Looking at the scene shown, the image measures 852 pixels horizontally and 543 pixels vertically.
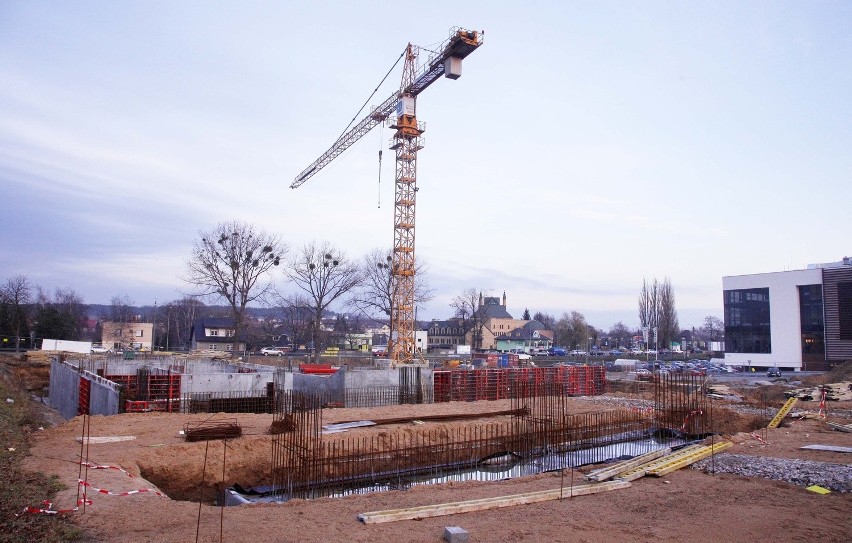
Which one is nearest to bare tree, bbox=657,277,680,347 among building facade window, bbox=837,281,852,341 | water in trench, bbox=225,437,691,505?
building facade window, bbox=837,281,852,341

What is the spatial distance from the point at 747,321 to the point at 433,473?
51734 mm

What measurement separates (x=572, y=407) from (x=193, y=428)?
16650mm

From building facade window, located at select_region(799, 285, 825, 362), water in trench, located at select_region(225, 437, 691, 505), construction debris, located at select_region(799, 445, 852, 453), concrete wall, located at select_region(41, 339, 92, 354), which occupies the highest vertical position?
building facade window, located at select_region(799, 285, 825, 362)

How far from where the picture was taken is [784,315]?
5416 centimetres

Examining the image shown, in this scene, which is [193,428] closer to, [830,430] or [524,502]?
[524,502]

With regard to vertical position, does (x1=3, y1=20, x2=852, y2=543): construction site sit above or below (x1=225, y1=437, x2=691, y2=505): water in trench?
above

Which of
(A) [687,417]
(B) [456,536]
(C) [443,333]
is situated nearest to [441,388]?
(A) [687,417]

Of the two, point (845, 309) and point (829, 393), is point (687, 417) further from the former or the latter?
point (845, 309)

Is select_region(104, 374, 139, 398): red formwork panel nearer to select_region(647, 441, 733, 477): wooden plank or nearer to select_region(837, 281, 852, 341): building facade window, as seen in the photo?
select_region(647, 441, 733, 477): wooden plank

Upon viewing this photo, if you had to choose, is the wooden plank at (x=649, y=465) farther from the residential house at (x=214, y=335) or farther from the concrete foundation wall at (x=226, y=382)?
the residential house at (x=214, y=335)

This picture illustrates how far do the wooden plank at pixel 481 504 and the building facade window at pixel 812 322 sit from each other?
5012 centimetres

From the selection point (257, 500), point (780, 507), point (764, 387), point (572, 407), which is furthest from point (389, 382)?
point (764, 387)

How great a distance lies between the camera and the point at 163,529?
8.39m

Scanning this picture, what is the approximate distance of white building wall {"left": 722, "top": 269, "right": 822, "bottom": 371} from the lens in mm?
53531
